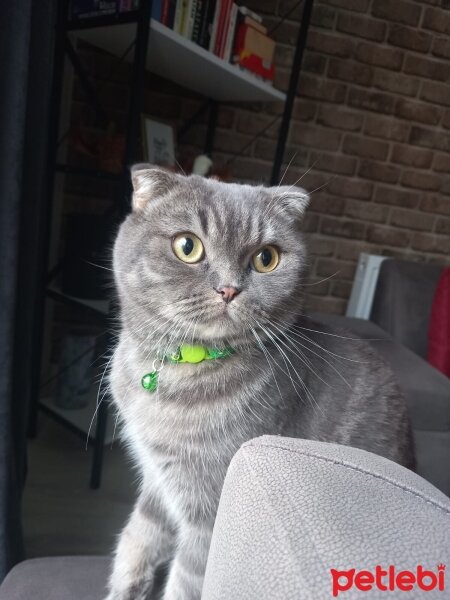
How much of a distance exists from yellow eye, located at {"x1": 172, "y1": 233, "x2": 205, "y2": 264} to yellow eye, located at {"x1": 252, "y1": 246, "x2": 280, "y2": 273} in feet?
0.31

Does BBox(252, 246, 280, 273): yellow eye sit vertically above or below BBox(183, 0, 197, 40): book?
below

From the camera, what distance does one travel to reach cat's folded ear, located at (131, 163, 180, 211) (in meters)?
0.82

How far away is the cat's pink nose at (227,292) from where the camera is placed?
0.71 meters

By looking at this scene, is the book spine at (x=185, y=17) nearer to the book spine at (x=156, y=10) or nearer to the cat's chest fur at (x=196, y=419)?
the book spine at (x=156, y=10)

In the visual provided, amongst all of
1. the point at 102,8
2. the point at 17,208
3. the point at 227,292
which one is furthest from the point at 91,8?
the point at 227,292

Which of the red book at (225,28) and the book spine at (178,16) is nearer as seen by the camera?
the book spine at (178,16)

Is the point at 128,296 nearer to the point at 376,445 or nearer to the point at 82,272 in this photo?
the point at 376,445

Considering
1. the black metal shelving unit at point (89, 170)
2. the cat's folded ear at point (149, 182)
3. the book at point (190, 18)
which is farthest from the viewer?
the book at point (190, 18)

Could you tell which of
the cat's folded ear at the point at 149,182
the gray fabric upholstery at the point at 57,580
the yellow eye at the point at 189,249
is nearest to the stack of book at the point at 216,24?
the cat's folded ear at the point at 149,182

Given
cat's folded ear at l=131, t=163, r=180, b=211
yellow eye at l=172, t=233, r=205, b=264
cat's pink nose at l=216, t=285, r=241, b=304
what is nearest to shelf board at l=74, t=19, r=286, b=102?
cat's folded ear at l=131, t=163, r=180, b=211

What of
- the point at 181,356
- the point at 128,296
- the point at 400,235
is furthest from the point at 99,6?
the point at 400,235

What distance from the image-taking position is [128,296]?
0.81 m

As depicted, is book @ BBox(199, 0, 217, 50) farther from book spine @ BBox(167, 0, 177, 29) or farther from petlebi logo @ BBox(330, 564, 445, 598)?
petlebi logo @ BBox(330, 564, 445, 598)

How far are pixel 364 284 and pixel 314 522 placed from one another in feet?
6.66
